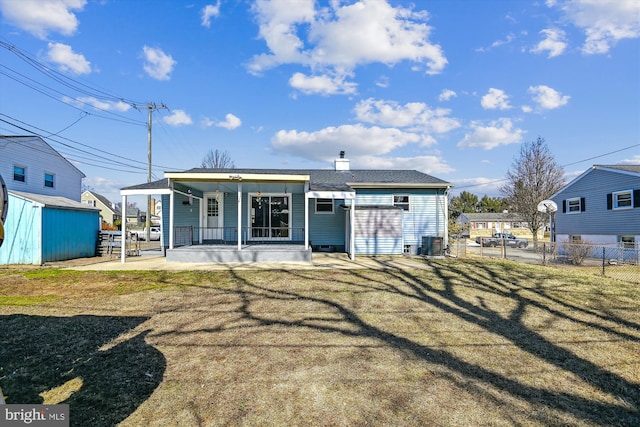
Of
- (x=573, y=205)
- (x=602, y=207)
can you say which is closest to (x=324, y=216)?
(x=602, y=207)

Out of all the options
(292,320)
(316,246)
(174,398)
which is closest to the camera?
(174,398)

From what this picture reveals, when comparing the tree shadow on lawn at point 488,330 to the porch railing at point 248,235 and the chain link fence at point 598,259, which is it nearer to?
the chain link fence at point 598,259

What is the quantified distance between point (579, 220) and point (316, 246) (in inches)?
662

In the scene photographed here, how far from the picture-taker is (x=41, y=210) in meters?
12.4

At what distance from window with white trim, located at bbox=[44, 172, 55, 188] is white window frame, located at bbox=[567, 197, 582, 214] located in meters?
30.2

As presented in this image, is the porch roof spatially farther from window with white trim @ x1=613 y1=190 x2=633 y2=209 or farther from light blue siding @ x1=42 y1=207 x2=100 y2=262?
window with white trim @ x1=613 y1=190 x2=633 y2=209

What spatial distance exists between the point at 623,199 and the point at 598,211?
1692 millimetres

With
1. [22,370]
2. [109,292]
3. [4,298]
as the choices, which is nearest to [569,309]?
[22,370]

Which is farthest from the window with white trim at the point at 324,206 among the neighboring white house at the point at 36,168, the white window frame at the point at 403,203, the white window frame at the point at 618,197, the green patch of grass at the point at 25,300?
the white window frame at the point at 618,197

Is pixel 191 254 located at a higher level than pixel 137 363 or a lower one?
higher

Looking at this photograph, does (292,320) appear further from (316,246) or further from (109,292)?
(316,246)

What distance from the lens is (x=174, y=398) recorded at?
10.8 feet

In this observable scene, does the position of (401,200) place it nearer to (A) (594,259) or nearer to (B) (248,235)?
(B) (248,235)

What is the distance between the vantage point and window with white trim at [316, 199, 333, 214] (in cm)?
1530
